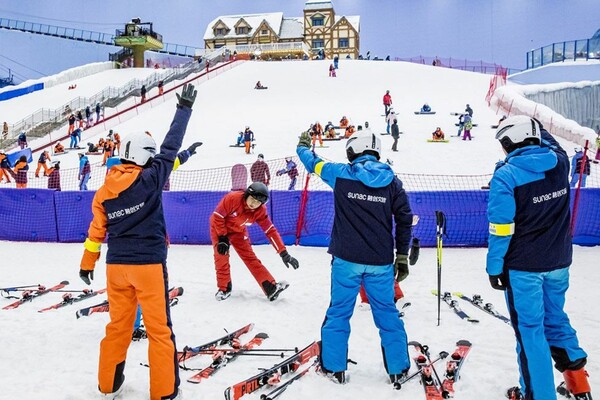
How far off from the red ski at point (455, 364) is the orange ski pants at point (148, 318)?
6.88 feet

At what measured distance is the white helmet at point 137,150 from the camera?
357 centimetres

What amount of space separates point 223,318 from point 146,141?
2755 mm

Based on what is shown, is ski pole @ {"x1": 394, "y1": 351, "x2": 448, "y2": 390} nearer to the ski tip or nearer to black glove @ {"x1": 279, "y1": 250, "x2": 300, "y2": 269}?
the ski tip

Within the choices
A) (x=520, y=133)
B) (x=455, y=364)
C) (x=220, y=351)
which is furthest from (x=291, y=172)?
(x=520, y=133)

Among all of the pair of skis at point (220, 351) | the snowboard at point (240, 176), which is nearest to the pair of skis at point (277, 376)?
the pair of skis at point (220, 351)

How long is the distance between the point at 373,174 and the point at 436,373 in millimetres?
1714

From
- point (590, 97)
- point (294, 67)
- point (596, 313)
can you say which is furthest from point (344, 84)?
point (596, 313)

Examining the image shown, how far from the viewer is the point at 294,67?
40938mm

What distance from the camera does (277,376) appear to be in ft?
13.5

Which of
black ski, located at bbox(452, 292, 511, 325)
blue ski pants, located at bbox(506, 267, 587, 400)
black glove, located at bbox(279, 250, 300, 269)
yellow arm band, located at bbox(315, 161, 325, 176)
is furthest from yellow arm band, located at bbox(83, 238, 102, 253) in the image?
black ski, located at bbox(452, 292, 511, 325)

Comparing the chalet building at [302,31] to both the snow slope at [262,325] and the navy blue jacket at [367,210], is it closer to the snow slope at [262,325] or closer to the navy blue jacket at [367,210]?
the snow slope at [262,325]

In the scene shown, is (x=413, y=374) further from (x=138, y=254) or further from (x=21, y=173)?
(x=21, y=173)

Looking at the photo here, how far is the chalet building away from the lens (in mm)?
57781

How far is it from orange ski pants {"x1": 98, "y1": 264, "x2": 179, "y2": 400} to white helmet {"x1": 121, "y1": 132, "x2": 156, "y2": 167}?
76cm
